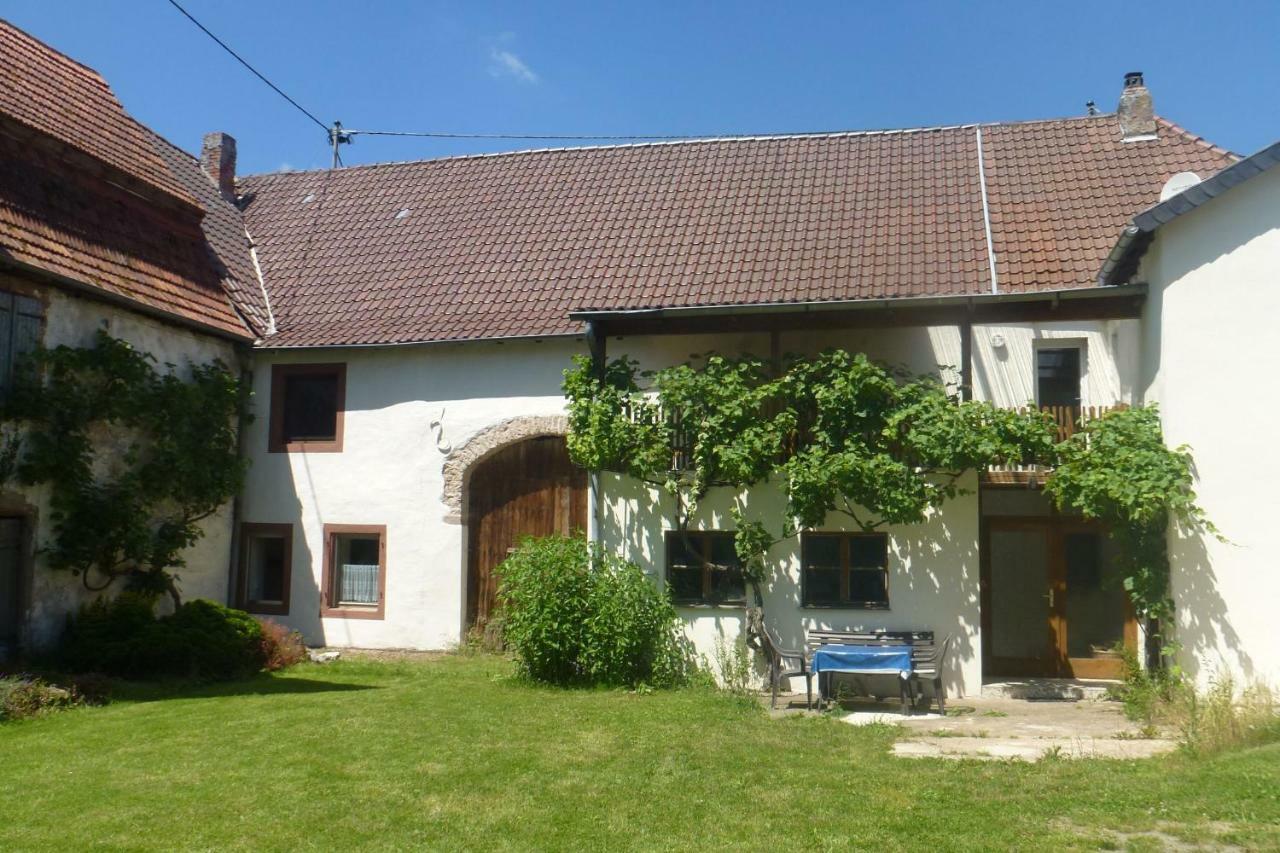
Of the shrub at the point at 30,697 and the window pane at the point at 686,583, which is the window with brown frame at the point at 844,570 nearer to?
the window pane at the point at 686,583

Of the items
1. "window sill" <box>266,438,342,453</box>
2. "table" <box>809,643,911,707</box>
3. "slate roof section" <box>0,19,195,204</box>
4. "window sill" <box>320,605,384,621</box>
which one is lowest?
"table" <box>809,643,911,707</box>

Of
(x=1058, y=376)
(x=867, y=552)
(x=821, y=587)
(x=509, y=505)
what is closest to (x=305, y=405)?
(x=509, y=505)

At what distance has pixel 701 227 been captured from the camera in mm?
16109

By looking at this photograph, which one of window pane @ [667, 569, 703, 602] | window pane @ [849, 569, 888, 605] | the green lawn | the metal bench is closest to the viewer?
the green lawn

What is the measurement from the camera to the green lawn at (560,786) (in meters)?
6.54

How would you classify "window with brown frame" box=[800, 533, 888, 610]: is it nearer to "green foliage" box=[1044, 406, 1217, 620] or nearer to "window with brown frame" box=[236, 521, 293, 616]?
"green foliage" box=[1044, 406, 1217, 620]

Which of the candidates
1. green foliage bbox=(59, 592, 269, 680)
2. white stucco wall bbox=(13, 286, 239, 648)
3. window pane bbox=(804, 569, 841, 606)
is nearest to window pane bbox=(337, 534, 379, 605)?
white stucco wall bbox=(13, 286, 239, 648)

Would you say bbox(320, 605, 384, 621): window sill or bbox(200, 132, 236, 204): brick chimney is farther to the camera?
bbox(200, 132, 236, 204): brick chimney

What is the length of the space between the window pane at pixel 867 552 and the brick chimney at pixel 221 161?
43.1ft

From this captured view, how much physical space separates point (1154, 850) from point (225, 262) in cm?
1542

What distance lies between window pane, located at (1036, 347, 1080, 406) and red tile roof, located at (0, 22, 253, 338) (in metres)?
10.8

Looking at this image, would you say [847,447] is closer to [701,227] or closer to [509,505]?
[701,227]

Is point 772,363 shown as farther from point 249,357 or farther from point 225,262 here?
point 225,262

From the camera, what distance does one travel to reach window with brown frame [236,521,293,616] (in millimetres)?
16047
